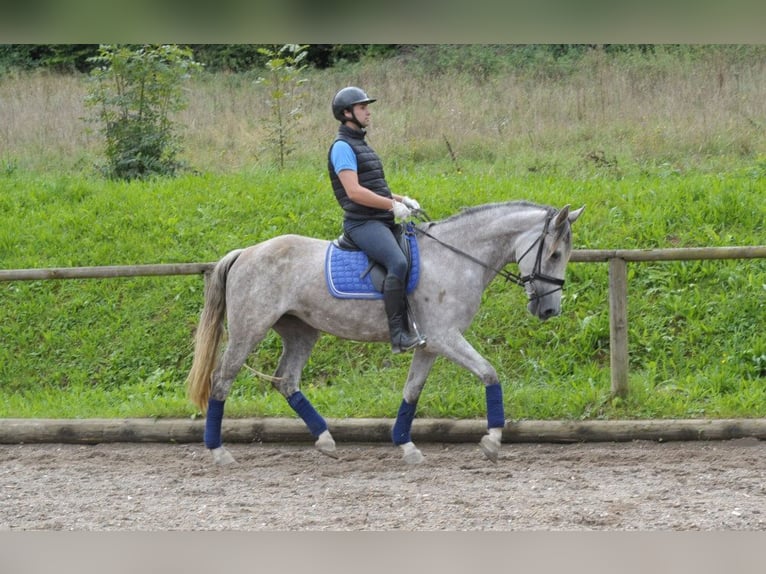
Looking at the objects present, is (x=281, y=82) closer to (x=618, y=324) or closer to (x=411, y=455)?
(x=618, y=324)

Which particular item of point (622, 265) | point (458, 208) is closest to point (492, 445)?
point (622, 265)

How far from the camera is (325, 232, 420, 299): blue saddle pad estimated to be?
20.2 feet

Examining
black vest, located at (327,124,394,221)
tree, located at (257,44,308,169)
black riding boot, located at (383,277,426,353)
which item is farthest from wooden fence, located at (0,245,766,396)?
tree, located at (257,44,308,169)

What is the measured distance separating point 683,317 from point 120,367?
5067 millimetres

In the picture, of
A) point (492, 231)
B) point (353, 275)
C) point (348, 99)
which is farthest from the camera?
point (492, 231)

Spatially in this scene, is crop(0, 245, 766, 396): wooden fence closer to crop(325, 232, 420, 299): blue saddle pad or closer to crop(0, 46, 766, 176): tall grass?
crop(325, 232, 420, 299): blue saddle pad

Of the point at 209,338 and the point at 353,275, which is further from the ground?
the point at 353,275

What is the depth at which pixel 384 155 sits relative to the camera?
42.1 feet

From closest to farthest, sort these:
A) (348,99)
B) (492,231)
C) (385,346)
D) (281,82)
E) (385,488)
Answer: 1. (385,488)
2. (348,99)
3. (492,231)
4. (385,346)
5. (281,82)

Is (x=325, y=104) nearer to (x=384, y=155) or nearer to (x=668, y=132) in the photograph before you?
(x=384, y=155)

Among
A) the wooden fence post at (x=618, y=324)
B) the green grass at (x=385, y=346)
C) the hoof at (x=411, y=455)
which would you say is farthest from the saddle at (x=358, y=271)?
the wooden fence post at (x=618, y=324)

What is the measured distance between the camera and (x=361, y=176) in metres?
6.13

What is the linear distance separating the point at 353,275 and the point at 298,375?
3.02ft

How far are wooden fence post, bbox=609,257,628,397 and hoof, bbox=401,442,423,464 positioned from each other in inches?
67.0
